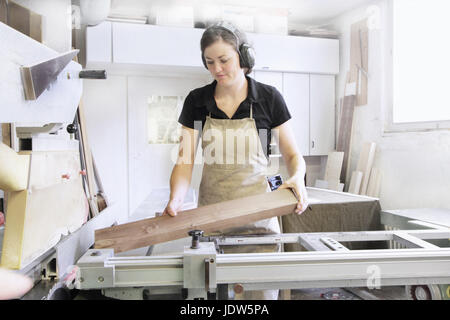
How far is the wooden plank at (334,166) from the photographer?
9.15ft

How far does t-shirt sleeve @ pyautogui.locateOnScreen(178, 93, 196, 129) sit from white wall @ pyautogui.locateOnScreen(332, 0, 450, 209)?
5.34 ft

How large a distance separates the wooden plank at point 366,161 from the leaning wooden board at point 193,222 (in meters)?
1.82

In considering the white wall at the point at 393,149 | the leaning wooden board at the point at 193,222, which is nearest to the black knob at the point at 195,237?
the leaning wooden board at the point at 193,222

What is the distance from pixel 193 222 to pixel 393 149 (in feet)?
6.52

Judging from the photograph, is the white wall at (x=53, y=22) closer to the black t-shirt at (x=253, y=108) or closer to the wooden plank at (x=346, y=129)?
the black t-shirt at (x=253, y=108)

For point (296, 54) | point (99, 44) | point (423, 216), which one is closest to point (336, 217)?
point (423, 216)

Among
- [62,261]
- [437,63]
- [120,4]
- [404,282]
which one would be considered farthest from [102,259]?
[437,63]

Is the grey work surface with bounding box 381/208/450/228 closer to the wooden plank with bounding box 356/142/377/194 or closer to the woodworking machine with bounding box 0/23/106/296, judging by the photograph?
the wooden plank with bounding box 356/142/377/194

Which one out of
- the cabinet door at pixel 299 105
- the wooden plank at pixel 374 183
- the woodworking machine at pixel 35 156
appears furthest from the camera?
the cabinet door at pixel 299 105

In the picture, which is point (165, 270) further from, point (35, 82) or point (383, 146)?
point (383, 146)

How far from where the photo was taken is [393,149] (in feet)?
7.85

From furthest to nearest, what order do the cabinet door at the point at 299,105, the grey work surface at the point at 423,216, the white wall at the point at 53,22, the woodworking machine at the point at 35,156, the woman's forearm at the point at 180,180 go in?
the cabinet door at the point at 299,105 → the grey work surface at the point at 423,216 → the woman's forearm at the point at 180,180 → the white wall at the point at 53,22 → the woodworking machine at the point at 35,156

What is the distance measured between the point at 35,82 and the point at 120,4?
1.98 m

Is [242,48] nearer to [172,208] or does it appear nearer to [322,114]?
[172,208]
